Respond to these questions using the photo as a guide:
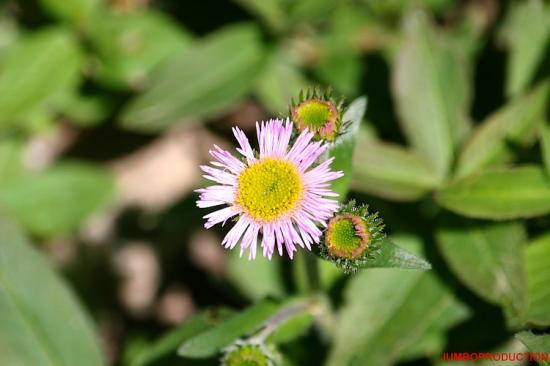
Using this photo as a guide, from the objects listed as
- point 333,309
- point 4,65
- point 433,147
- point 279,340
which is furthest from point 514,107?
point 4,65

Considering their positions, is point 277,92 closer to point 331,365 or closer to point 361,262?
point 331,365

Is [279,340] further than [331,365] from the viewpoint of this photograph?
No

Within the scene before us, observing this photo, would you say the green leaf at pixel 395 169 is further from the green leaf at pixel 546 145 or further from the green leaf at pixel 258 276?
the green leaf at pixel 258 276

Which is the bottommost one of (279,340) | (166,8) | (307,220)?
(279,340)

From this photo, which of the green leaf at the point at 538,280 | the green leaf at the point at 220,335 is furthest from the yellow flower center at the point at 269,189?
the green leaf at the point at 538,280

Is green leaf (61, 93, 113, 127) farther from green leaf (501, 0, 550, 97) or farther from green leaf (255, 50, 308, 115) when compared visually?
green leaf (501, 0, 550, 97)

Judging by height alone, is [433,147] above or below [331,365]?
above
